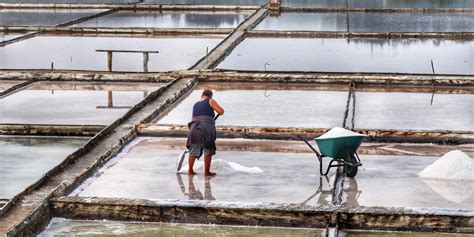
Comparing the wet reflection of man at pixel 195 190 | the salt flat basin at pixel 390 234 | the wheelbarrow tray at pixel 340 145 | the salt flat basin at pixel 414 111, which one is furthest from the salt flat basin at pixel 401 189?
the salt flat basin at pixel 414 111

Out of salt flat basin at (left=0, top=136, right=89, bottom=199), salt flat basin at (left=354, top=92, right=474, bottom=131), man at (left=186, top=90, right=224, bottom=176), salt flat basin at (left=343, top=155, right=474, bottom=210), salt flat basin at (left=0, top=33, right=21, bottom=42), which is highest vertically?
salt flat basin at (left=0, top=33, right=21, bottom=42)

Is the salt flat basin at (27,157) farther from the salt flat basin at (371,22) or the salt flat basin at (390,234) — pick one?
the salt flat basin at (371,22)

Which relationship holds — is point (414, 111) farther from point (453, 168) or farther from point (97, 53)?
point (97, 53)

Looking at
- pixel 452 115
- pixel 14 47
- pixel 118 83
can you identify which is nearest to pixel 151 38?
pixel 14 47

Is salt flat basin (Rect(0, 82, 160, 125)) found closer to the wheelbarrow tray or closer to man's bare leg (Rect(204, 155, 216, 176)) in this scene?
man's bare leg (Rect(204, 155, 216, 176))

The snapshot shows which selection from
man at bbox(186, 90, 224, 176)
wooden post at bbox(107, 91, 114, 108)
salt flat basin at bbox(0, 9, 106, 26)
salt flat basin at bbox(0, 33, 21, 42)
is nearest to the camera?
man at bbox(186, 90, 224, 176)

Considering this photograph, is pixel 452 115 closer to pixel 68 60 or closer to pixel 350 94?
pixel 350 94

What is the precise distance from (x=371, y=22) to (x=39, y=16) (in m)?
9.15

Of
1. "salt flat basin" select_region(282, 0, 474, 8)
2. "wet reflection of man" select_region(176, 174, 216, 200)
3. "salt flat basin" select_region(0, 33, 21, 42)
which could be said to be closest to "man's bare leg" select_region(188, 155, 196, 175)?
"wet reflection of man" select_region(176, 174, 216, 200)

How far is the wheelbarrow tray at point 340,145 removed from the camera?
9.20m

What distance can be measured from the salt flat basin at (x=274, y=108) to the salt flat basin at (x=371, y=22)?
10.0 metres

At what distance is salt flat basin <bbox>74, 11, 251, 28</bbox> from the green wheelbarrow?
54.5 feet

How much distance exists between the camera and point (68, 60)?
19000 millimetres

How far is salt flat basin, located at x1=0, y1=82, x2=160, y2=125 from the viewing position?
1311 cm
